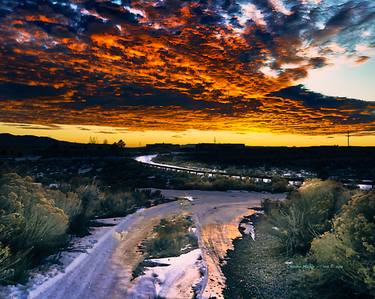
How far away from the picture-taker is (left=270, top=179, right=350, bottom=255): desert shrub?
843 centimetres

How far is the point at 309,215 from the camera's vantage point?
8.86 meters

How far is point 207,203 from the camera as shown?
17.7 meters

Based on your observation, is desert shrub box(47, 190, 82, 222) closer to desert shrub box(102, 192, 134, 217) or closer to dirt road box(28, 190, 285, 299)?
dirt road box(28, 190, 285, 299)

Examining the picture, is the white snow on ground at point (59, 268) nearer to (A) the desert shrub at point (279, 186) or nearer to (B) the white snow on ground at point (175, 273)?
(B) the white snow on ground at point (175, 273)

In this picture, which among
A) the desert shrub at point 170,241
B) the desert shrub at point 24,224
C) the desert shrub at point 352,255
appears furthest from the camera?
the desert shrub at point 170,241

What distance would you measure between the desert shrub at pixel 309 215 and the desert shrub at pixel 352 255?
1617mm

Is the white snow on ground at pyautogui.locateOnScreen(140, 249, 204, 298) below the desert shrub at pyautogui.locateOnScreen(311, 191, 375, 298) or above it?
below

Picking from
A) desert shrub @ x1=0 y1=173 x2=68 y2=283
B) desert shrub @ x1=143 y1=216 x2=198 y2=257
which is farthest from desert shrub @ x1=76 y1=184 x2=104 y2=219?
desert shrub @ x1=0 y1=173 x2=68 y2=283

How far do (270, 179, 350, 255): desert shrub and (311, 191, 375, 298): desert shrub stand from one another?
5.31 feet

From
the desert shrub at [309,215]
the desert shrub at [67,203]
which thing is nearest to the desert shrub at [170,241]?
the desert shrub at [309,215]

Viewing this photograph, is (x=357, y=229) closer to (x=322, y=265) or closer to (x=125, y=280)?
(x=322, y=265)

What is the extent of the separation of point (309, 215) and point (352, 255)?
3170mm

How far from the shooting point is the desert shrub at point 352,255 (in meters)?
5.46

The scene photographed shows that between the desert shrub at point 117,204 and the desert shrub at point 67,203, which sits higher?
the desert shrub at point 67,203
